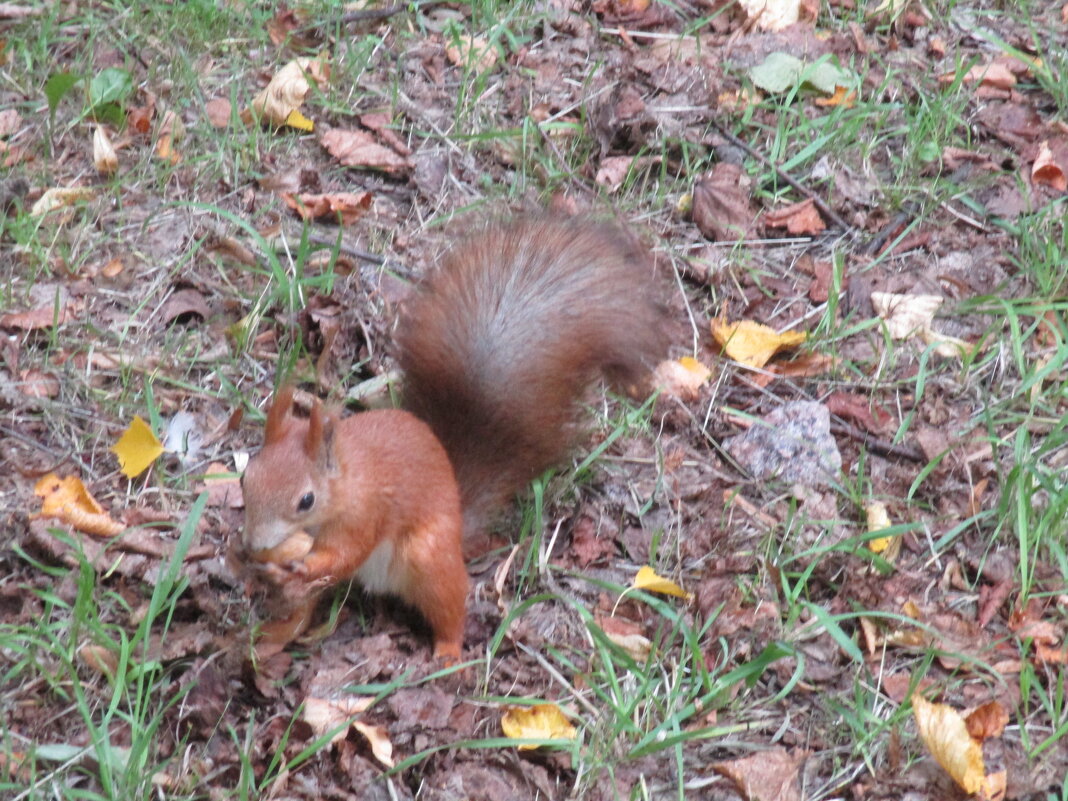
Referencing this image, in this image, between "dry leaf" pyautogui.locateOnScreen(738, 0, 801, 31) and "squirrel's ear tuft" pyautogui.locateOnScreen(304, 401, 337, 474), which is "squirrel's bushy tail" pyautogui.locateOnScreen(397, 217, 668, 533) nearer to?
"squirrel's ear tuft" pyautogui.locateOnScreen(304, 401, 337, 474)

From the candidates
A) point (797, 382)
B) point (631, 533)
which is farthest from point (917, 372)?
point (631, 533)

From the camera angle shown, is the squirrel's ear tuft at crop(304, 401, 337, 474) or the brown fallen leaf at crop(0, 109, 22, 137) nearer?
the squirrel's ear tuft at crop(304, 401, 337, 474)

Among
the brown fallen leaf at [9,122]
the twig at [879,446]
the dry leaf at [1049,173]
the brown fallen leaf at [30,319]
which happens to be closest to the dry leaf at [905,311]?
the twig at [879,446]

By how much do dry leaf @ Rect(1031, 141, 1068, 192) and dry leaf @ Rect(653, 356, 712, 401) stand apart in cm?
123

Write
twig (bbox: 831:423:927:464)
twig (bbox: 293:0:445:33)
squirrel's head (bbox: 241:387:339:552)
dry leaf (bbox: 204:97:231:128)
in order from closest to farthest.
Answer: squirrel's head (bbox: 241:387:339:552) → twig (bbox: 831:423:927:464) → dry leaf (bbox: 204:97:231:128) → twig (bbox: 293:0:445:33)

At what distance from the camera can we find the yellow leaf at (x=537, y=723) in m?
2.25

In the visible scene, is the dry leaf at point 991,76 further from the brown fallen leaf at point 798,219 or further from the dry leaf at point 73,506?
the dry leaf at point 73,506

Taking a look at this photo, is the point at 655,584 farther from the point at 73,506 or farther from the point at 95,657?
the point at 73,506

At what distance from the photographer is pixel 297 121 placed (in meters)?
3.43

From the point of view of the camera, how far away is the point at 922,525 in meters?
2.54

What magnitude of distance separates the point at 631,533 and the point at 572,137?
132cm

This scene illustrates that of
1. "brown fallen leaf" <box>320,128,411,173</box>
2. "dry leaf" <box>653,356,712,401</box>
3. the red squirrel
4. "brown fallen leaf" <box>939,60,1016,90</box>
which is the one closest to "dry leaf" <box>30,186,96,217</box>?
"brown fallen leaf" <box>320,128,411,173</box>

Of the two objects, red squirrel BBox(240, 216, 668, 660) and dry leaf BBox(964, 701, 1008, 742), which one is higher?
red squirrel BBox(240, 216, 668, 660)

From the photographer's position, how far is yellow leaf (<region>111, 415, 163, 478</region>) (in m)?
2.58
